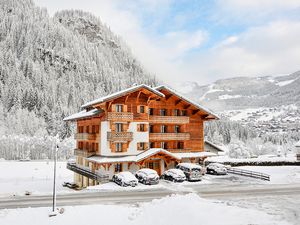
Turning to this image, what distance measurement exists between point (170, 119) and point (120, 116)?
1004 cm

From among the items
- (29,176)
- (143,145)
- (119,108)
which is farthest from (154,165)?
(29,176)

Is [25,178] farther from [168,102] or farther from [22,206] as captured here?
[22,206]

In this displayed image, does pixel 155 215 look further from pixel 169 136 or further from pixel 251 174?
pixel 251 174

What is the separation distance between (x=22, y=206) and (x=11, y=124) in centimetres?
14295

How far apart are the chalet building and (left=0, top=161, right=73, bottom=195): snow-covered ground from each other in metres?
14.5

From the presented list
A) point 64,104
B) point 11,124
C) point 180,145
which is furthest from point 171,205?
point 64,104

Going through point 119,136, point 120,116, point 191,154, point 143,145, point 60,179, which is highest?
point 120,116

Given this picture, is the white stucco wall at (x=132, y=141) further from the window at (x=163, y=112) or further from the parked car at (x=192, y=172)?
the parked car at (x=192, y=172)

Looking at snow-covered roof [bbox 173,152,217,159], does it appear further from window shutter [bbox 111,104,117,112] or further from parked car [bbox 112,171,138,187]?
window shutter [bbox 111,104,117,112]

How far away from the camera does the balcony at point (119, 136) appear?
46.0 meters

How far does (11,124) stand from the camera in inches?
6319

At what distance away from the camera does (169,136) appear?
52.3 m

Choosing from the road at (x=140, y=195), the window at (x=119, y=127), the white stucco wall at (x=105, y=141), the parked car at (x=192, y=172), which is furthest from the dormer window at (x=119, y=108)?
the road at (x=140, y=195)

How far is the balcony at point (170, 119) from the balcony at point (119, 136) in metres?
6.22
